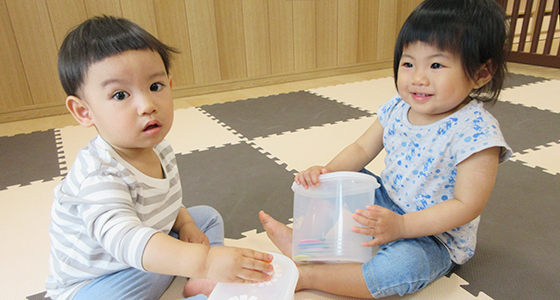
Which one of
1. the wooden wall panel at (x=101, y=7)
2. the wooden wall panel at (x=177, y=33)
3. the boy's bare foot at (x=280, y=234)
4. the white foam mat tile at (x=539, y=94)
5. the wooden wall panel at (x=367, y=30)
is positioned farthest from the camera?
the wooden wall panel at (x=367, y=30)

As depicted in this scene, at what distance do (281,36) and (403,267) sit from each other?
2202mm

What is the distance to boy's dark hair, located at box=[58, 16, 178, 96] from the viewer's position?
0.65m

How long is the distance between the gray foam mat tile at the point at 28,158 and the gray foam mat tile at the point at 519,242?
1.38 meters

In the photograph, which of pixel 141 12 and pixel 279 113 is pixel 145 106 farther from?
pixel 141 12

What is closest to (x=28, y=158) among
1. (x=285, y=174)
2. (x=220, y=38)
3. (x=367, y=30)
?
(x=285, y=174)

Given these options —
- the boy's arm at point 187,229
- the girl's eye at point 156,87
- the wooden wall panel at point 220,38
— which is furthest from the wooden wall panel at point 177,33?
the girl's eye at point 156,87

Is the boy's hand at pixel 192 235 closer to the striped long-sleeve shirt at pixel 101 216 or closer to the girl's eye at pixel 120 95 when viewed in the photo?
the striped long-sleeve shirt at pixel 101 216

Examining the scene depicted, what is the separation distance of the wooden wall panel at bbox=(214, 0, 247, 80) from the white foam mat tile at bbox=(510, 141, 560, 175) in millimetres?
1736

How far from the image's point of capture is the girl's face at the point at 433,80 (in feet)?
2.48

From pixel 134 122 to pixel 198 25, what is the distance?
6.36 feet

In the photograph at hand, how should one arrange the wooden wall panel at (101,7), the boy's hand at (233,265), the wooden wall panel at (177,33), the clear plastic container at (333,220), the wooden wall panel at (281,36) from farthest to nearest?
1. the wooden wall panel at (281,36)
2. the wooden wall panel at (177,33)
3. the wooden wall panel at (101,7)
4. the clear plastic container at (333,220)
5. the boy's hand at (233,265)

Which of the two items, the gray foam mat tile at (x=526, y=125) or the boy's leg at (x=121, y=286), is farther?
the gray foam mat tile at (x=526, y=125)

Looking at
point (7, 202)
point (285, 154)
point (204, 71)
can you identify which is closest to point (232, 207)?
point (285, 154)

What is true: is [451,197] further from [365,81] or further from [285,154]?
[365,81]
